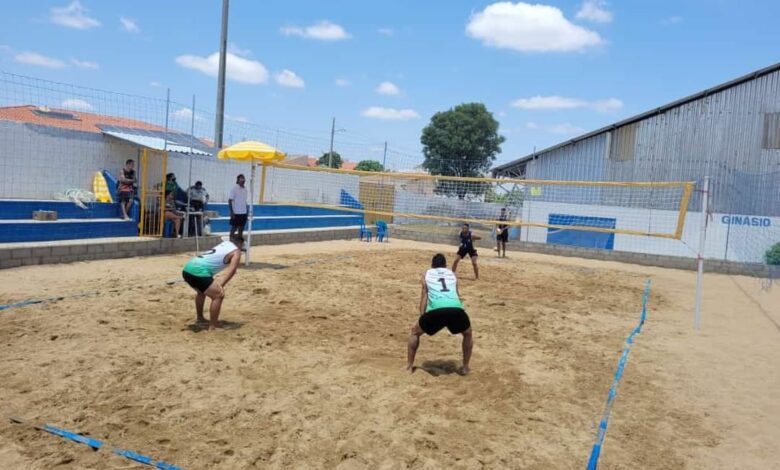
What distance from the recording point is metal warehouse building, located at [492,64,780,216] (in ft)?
58.6

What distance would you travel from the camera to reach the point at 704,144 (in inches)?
773

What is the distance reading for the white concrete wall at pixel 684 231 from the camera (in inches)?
640

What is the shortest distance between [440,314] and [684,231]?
615 inches

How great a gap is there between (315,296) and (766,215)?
48.2 feet

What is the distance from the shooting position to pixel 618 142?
2100 cm

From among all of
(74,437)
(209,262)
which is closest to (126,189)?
(209,262)

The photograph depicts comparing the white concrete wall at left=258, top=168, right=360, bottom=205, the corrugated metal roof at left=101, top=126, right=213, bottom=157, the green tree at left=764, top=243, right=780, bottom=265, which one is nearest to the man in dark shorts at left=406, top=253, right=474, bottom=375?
the corrugated metal roof at left=101, top=126, right=213, bottom=157

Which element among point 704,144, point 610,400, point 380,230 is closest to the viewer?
point 610,400

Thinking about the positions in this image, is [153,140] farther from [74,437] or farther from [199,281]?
[74,437]

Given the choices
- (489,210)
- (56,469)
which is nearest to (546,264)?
(489,210)

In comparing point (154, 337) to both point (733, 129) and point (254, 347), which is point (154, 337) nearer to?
point (254, 347)

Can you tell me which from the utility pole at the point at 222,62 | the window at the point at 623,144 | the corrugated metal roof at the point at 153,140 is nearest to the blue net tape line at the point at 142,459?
the corrugated metal roof at the point at 153,140

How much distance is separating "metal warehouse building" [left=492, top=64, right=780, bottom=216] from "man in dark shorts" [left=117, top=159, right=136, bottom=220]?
1540 centimetres

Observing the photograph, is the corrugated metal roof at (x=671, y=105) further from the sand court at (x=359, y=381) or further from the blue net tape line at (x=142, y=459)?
the blue net tape line at (x=142, y=459)
